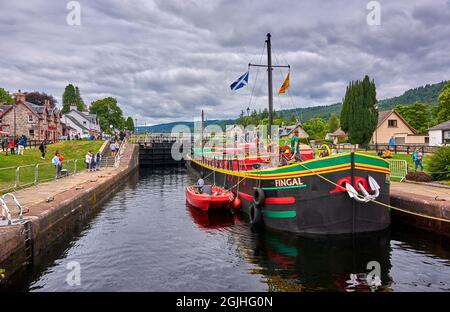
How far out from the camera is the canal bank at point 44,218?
10.3 metres

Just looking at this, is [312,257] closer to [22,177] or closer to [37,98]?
[22,177]

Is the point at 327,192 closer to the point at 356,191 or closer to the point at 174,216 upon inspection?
the point at 356,191

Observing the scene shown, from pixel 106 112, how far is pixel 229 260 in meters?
111

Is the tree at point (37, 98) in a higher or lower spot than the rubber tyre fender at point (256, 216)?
higher

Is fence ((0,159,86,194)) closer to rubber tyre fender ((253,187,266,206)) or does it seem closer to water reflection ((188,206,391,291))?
water reflection ((188,206,391,291))

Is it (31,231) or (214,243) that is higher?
(31,231)

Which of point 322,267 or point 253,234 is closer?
point 322,267

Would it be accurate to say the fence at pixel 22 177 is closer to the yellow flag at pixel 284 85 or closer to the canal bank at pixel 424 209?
the yellow flag at pixel 284 85

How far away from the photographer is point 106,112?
11538 centimetres

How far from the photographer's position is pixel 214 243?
14.1 metres

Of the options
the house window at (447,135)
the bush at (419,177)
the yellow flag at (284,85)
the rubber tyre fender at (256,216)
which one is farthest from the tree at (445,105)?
the rubber tyre fender at (256,216)

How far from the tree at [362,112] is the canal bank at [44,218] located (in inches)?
1412

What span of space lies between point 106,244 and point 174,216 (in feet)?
19.0
